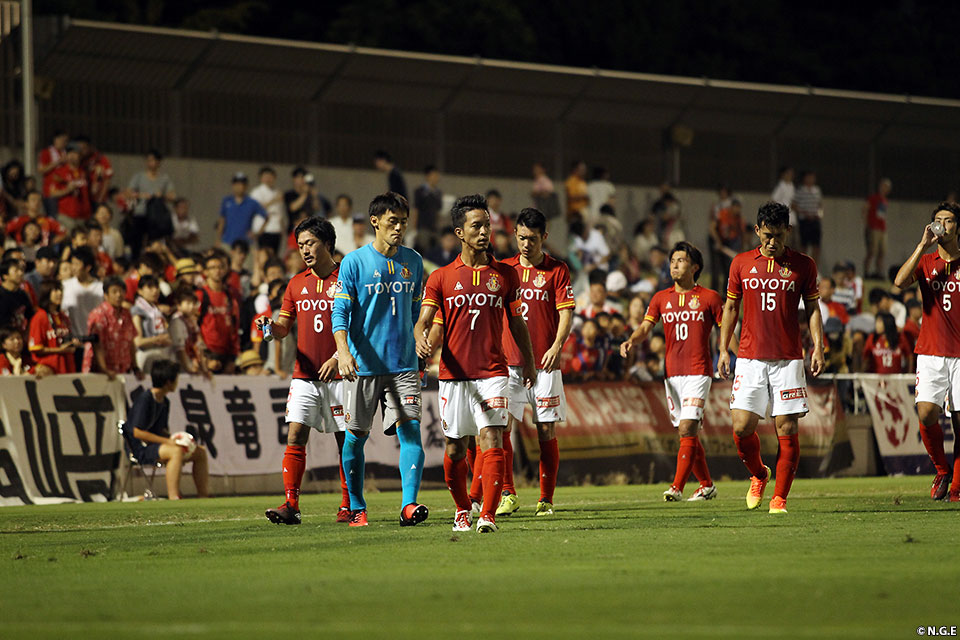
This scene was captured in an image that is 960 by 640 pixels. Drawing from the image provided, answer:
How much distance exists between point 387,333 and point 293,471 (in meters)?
1.61

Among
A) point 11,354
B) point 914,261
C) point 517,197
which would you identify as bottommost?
point 11,354

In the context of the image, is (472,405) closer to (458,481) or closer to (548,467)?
(458,481)

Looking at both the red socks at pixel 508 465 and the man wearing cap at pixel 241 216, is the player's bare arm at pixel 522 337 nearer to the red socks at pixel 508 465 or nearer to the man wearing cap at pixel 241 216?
the red socks at pixel 508 465

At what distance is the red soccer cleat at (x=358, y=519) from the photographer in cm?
1215

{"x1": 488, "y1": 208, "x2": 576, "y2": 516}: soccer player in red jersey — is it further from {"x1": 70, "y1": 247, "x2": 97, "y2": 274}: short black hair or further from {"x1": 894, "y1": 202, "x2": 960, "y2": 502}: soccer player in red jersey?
{"x1": 70, "y1": 247, "x2": 97, "y2": 274}: short black hair

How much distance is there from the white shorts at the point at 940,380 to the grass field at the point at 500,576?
3.94 feet

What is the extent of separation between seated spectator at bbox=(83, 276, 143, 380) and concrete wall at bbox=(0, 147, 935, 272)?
10029 mm

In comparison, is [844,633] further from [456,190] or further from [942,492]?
[456,190]

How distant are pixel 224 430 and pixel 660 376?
6.58 metres

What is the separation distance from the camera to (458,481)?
36.9ft

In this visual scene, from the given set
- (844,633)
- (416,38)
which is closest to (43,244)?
(844,633)

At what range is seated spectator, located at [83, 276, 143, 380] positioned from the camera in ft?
58.5

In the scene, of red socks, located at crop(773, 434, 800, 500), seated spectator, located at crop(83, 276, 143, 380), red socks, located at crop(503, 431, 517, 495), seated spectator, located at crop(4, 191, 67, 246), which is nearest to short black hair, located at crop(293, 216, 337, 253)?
red socks, located at crop(503, 431, 517, 495)

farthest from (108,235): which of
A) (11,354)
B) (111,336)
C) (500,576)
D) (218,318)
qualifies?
(500,576)
